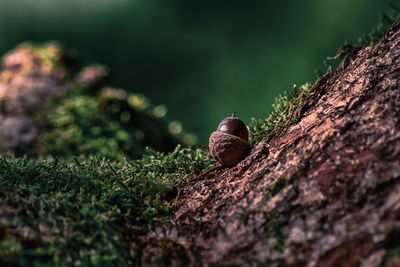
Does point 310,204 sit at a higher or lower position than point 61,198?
lower

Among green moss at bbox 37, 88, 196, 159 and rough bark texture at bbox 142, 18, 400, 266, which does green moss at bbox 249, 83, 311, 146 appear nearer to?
rough bark texture at bbox 142, 18, 400, 266

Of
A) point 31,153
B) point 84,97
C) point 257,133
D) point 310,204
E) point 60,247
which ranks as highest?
point 84,97

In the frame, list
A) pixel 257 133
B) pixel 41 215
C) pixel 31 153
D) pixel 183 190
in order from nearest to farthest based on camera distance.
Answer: pixel 41 215 → pixel 183 190 → pixel 257 133 → pixel 31 153

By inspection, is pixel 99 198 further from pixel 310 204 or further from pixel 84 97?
pixel 84 97

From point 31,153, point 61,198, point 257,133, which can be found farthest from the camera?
point 31,153

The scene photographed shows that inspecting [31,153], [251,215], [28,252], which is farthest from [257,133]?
[31,153]

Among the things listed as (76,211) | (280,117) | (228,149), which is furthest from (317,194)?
(76,211)

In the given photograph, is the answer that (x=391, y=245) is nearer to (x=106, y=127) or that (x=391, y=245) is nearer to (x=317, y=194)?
(x=317, y=194)
